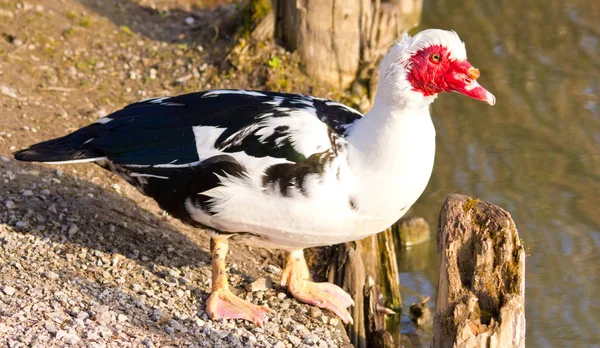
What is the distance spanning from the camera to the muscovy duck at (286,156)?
4402 mm

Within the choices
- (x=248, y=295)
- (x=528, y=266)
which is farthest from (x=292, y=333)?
(x=528, y=266)

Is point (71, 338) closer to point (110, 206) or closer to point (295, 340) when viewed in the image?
point (295, 340)

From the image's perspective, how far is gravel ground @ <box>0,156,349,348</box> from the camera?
14.0ft

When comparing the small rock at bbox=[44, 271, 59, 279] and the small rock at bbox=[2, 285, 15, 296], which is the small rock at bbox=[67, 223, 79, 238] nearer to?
the small rock at bbox=[44, 271, 59, 279]

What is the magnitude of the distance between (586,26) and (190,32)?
14.6 feet

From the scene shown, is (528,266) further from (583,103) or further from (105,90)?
(105,90)

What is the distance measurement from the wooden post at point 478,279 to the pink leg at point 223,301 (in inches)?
47.7

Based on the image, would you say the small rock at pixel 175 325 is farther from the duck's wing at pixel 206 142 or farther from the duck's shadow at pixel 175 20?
the duck's shadow at pixel 175 20

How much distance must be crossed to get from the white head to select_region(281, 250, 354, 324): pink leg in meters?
1.45

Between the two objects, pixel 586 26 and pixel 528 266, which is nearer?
pixel 528 266

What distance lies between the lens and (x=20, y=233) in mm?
5195

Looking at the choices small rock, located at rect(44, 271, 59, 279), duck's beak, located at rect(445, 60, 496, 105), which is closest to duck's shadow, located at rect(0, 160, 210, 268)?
small rock, located at rect(44, 271, 59, 279)

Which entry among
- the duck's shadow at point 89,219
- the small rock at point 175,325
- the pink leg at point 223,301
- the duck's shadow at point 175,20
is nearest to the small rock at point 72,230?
the duck's shadow at point 89,219

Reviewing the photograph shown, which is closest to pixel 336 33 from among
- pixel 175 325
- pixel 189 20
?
pixel 189 20
